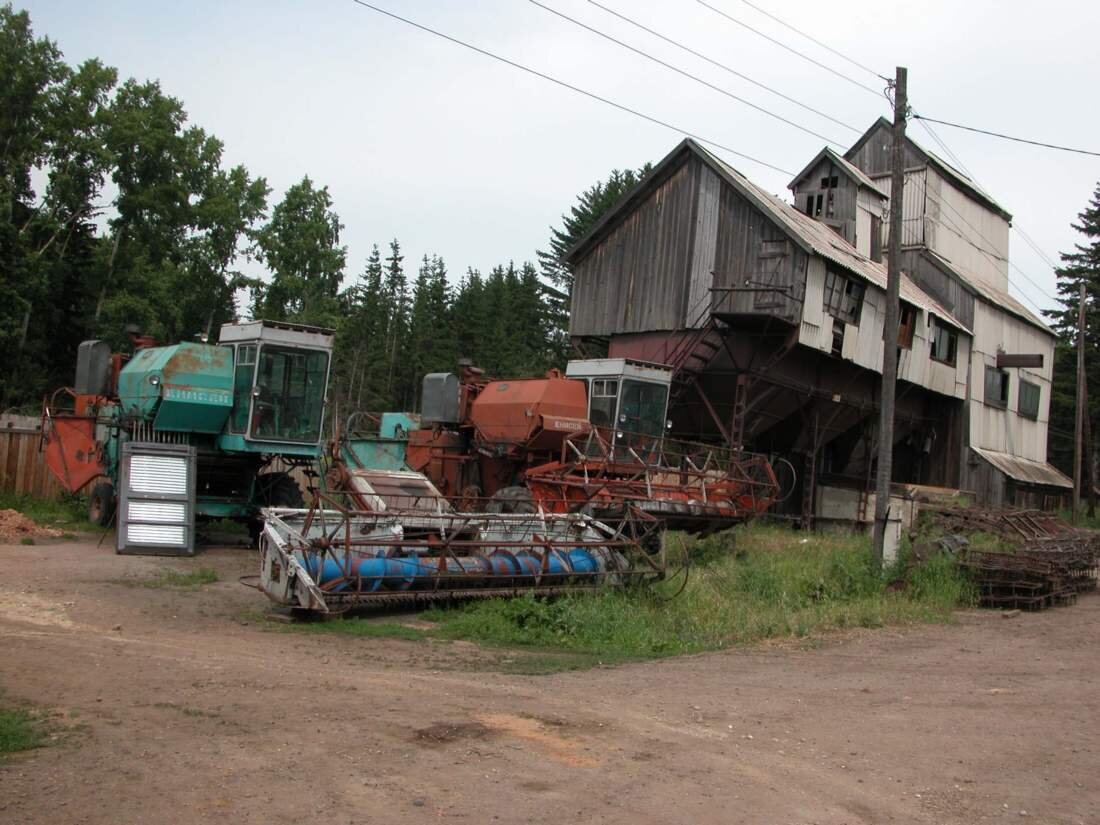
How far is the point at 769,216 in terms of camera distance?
28.0 metres

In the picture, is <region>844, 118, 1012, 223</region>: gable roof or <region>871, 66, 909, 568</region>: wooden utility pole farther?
<region>844, 118, 1012, 223</region>: gable roof

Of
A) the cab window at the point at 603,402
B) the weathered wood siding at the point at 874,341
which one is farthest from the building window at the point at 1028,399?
the cab window at the point at 603,402

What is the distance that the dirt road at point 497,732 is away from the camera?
19.4ft

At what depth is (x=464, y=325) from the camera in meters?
73.8

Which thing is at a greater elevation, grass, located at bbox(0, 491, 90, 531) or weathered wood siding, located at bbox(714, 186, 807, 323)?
weathered wood siding, located at bbox(714, 186, 807, 323)

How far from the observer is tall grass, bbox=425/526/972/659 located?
12438mm

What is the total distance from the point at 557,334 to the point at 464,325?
684cm

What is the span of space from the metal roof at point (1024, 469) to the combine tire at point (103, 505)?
1141 inches

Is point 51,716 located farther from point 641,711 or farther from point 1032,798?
point 1032,798

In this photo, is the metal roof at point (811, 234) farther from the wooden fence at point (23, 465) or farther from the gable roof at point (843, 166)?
the wooden fence at point (23, 465)

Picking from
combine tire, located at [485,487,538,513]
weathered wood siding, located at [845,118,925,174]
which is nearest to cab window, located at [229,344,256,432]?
combine tire, located at [485,487,538,513]

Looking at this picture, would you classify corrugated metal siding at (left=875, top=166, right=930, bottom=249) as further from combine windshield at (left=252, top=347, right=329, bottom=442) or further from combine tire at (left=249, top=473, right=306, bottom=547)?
combine tire at (left=249, top=473, right=306, bottom=547)

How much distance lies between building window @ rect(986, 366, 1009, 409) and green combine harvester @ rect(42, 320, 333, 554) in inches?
1076

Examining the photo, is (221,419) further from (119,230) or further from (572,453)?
(119,230)
